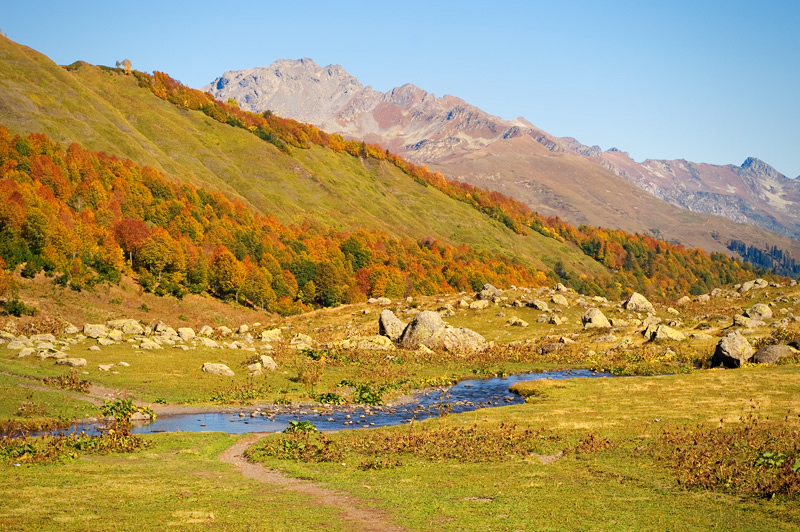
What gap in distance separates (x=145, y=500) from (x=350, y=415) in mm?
24951

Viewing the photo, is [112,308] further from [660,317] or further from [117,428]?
[660,317]

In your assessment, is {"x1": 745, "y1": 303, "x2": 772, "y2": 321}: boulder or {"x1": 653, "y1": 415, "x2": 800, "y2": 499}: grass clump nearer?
{"x1": 653, "y1": 415, "x2": 800, "y2": 499}: grass clump

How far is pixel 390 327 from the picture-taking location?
80375 millimetres

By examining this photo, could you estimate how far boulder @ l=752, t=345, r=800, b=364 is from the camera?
188 feet

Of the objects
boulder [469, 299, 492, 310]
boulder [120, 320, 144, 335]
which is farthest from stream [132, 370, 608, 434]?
boulder [469, 299, 492, 310]

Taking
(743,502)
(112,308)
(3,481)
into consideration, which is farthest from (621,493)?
(112,308)

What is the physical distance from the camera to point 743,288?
104m

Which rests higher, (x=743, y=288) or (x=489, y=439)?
(x=743, y=288)

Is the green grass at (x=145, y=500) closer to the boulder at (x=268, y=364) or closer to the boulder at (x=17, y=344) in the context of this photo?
the boulder at (x=268, y=364)

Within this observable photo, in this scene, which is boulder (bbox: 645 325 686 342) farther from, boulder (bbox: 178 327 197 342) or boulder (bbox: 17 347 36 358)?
boulder (bbox: 17 347 36 358)

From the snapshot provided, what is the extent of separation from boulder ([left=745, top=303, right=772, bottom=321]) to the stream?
140ft

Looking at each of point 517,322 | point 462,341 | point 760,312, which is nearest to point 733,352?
point 760,312

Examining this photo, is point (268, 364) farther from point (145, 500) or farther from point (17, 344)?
point (145, 500)

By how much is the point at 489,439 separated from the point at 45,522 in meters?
22.1
